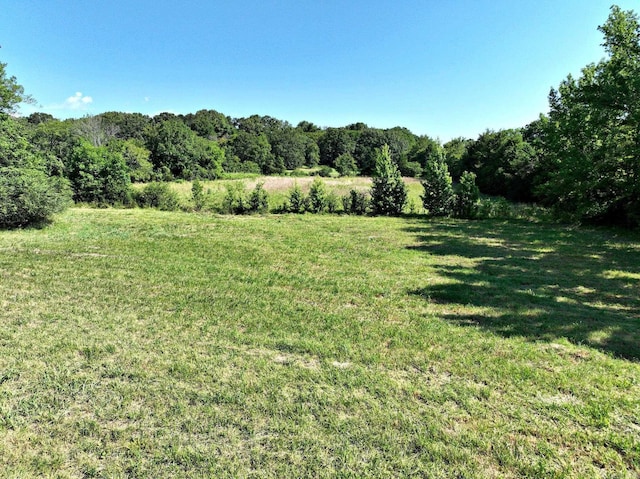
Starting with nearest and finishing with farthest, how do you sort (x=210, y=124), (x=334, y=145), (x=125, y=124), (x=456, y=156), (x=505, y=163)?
(x=505, y=163) → (x=456, y=156) → (x=125, y=124) → (x=334, y=145) → (x=210, y=124)

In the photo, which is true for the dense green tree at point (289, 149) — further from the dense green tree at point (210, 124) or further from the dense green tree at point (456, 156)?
the dense green tree at point (456, 156)

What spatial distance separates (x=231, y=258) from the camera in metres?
7.95

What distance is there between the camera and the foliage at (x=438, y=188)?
16.7 metres

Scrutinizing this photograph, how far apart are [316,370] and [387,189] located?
49.6ft

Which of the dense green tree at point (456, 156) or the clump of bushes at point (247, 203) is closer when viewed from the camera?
the clump of bushes at point (247, 203)

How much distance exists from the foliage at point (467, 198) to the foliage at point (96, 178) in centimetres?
1911

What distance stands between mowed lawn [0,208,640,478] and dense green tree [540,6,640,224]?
7.73 m

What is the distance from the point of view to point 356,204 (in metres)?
17.7

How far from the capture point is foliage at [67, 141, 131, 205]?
20.7 m

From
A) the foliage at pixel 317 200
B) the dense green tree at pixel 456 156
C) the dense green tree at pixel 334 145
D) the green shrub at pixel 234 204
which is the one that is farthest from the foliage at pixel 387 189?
the dense green tree at pixel 334 145

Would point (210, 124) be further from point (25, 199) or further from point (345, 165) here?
point (25, 199)

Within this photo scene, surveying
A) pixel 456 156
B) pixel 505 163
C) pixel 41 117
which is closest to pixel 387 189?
pixel 505 163

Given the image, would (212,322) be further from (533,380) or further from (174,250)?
(174,250)

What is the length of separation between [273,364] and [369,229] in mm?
9834
